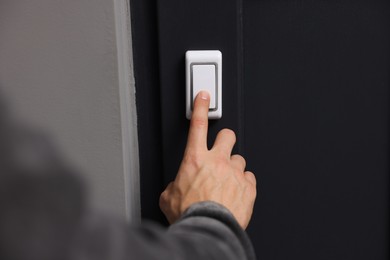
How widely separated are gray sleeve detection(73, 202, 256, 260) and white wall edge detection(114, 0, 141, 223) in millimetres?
181

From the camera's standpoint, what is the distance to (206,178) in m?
0.69

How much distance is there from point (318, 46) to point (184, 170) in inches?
10.6

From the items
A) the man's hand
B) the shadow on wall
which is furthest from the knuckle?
the shadow on wall

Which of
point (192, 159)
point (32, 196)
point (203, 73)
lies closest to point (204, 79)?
point (203, 73)

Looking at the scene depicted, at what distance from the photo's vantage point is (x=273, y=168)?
83cm

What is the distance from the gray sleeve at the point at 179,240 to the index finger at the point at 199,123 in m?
0.12

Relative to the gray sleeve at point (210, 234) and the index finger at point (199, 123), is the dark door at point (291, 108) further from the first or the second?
the gray sleeve at point (210, 234)

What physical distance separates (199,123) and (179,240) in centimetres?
25

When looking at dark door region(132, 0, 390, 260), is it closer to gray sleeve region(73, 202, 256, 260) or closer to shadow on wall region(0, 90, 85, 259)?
gray sleeve region(73, 202, 256, 260)

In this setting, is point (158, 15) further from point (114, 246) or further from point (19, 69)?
point (114, 246)

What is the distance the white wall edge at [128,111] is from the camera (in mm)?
741

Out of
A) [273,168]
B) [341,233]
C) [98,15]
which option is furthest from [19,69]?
[341,233]

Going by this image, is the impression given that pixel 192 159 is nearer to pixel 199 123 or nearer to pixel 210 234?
pixel 199 123

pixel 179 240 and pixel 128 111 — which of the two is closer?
pixel 179 240
